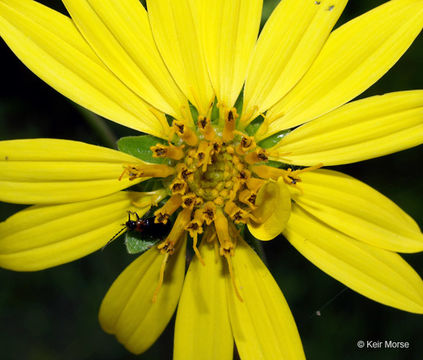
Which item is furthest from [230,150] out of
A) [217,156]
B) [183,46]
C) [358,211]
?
[358,211]

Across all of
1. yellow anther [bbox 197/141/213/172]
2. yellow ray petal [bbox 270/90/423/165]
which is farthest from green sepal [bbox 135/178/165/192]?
yellow ray petal [bbox 270/90/423/165]

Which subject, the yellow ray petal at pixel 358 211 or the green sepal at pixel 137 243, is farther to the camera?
the green sepal at pixel 137 243

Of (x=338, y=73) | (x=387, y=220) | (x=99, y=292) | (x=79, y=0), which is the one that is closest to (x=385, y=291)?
(x=387, y=220)

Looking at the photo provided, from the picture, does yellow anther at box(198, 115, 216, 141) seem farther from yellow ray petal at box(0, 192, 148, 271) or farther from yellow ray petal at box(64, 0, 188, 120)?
yellow ray petal at box(0, 192, 148, 271)

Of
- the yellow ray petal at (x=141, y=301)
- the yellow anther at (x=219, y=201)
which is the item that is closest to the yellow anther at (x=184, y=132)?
the yellow anther at (x=219, y=201)

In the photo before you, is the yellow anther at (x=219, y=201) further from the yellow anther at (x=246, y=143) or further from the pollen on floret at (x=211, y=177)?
the yellow anther at (x=246, y=143)

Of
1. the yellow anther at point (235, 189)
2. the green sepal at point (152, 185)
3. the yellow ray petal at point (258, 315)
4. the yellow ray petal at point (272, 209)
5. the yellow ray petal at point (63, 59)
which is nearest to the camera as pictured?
the yellow ray petal at point (272, 209)
